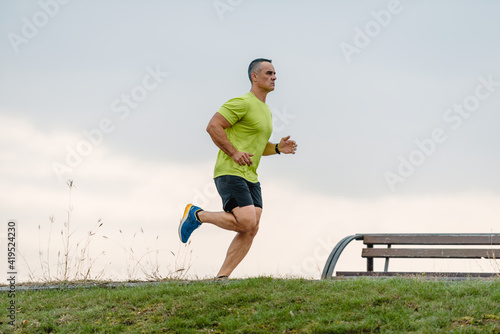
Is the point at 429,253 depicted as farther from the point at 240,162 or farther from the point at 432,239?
the point at 240,162

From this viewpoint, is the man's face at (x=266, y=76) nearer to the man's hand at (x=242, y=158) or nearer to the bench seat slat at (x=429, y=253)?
the man's hand at (x=242, y=158)

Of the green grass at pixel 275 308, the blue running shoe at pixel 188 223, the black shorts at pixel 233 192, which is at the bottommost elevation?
the green grass at pixel 275 308

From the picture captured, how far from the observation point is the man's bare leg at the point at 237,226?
7770 mm

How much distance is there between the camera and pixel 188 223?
8.28 meters

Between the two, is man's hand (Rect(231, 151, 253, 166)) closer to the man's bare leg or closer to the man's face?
the man's bare leg

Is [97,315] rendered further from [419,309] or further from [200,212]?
[419,309]

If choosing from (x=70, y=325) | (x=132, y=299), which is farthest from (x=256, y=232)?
(x=70, y=325)

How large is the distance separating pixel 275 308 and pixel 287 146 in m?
2.79

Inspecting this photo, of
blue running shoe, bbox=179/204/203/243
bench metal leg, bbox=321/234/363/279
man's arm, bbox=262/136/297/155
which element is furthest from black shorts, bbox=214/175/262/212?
bench metal leg, bbox=321/234/363/279

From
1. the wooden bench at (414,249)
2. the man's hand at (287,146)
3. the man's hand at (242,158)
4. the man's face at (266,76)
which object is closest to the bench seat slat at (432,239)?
the wooden bench at (414,249)

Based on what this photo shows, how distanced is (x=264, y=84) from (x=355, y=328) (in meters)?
3.58

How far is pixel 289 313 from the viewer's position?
6332mm

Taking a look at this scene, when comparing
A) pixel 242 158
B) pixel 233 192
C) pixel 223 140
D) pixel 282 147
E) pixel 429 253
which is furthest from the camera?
pixel 429 253

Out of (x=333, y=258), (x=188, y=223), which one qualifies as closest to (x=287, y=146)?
(x=188, y=223)
